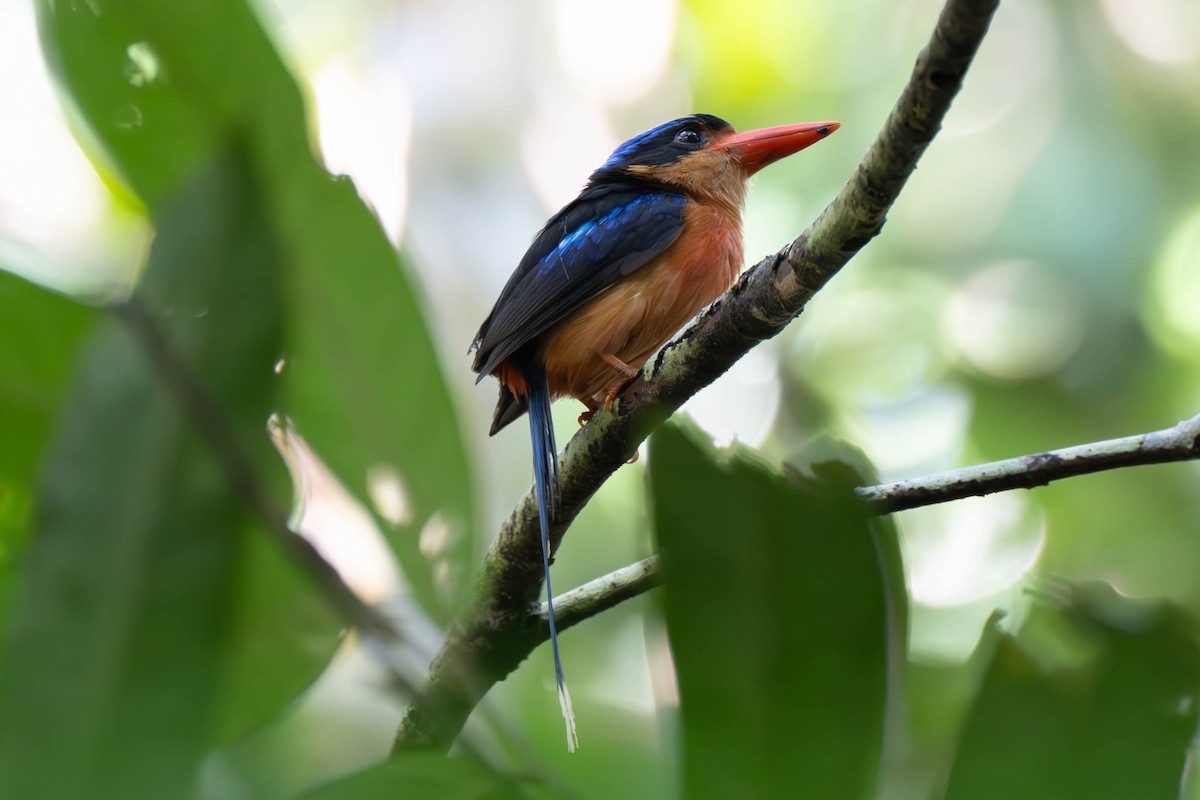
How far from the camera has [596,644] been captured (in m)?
2.76

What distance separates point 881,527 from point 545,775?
9.3 inches

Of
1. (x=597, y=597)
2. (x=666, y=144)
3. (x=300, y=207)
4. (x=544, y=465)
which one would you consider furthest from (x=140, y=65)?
(x=666, y=144)

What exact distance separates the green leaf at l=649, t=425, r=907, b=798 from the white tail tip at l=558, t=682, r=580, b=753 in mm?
264

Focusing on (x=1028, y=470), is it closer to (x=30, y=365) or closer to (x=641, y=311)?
(x=30, y=365)

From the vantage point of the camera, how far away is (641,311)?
3574 mm

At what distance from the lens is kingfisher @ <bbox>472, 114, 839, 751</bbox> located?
3.50 meters

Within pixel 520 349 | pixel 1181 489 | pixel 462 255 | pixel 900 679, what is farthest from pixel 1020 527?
pixel 900 679

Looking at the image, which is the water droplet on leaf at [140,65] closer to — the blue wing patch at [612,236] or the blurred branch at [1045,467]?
the blurred branch at [1045,467]

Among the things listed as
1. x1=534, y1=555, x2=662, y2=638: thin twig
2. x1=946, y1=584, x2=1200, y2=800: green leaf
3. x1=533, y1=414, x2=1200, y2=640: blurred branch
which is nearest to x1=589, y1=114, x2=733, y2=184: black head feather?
x1=534, y1=555, x2=662, y2=638: thin twig

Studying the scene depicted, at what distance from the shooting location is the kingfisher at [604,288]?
350cm

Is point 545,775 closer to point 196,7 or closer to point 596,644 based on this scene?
point 196,7

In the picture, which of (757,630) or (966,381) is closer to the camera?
(757,630)

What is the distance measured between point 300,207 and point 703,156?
3.55m

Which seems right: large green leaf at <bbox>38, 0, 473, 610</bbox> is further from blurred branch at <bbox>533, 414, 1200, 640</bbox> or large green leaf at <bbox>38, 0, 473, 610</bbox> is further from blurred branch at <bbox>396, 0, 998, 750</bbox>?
blurred branch at <bbox>533, 414, 1200, 640</bbox>
